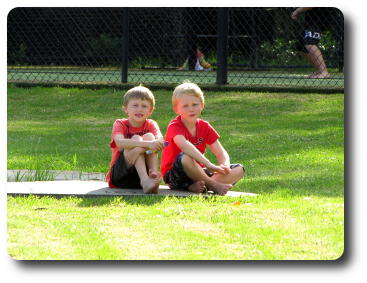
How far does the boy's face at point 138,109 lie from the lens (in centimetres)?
543

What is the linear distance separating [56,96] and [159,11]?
367 centimetres

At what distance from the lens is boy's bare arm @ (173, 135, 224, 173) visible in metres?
5.27

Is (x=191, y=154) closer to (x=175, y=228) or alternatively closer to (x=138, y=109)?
(x=138, y=109)

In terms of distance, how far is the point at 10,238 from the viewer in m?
4.05

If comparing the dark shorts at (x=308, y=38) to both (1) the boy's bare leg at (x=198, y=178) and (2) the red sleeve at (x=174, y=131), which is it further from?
(1) the boy's bare leg at (x=198, y=178)

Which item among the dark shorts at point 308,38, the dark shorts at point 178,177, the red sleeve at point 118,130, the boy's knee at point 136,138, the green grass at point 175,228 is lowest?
the green grass at point 175,228

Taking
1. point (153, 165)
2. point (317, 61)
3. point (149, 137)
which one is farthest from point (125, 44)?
point (153, 165)

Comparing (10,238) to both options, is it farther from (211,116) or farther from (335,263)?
(211,116)

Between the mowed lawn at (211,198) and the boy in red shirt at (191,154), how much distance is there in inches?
9.8

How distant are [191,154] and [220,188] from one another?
0.99 ft

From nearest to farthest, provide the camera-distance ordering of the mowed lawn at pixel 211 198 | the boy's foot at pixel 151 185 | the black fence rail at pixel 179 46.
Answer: the mowed lawn at pixel 211 198
the boy's foot at pixel 151 185
the black fence rail at pixel 179 46

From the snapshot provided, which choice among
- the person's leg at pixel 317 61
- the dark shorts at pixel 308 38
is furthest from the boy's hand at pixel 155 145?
the dark shorts at pixel 308 38

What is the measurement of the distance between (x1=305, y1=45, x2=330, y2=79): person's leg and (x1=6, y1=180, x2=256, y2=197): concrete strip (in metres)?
4.95

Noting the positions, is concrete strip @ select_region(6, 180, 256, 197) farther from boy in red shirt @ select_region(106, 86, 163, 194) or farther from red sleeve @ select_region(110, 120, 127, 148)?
red sleeve @ select_region(110, 120, 127, 148)
